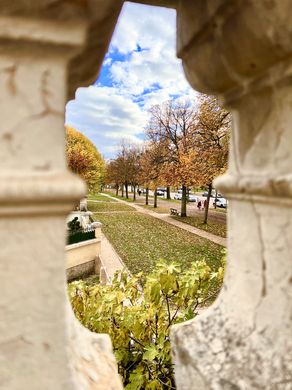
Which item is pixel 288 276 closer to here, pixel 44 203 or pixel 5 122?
pixel 44 203

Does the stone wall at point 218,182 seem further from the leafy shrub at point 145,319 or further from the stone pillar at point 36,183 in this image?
the leafy shrub at point 145,319

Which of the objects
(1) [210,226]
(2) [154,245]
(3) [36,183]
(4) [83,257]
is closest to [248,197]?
(3) [36,183]

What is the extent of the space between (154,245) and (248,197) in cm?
1720

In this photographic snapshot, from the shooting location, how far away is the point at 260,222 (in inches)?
43.7

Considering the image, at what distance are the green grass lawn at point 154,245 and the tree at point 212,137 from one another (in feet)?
13.9

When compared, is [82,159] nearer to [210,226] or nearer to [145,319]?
[210,226]

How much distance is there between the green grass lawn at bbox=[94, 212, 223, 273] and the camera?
1505 cm

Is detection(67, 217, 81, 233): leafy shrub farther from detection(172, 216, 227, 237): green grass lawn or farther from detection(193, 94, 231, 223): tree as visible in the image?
detection(172, 216, 227, 237): green grass lawn

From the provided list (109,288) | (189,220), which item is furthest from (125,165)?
(109,288)

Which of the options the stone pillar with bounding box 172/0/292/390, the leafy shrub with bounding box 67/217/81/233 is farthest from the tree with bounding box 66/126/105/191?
the stone pillar with bounding box 172/0/292/390

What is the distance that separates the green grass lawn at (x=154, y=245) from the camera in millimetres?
15048

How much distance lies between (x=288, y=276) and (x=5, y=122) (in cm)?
88

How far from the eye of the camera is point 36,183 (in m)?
0.74

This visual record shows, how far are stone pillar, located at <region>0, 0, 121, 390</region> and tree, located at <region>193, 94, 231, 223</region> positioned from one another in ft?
66.5
